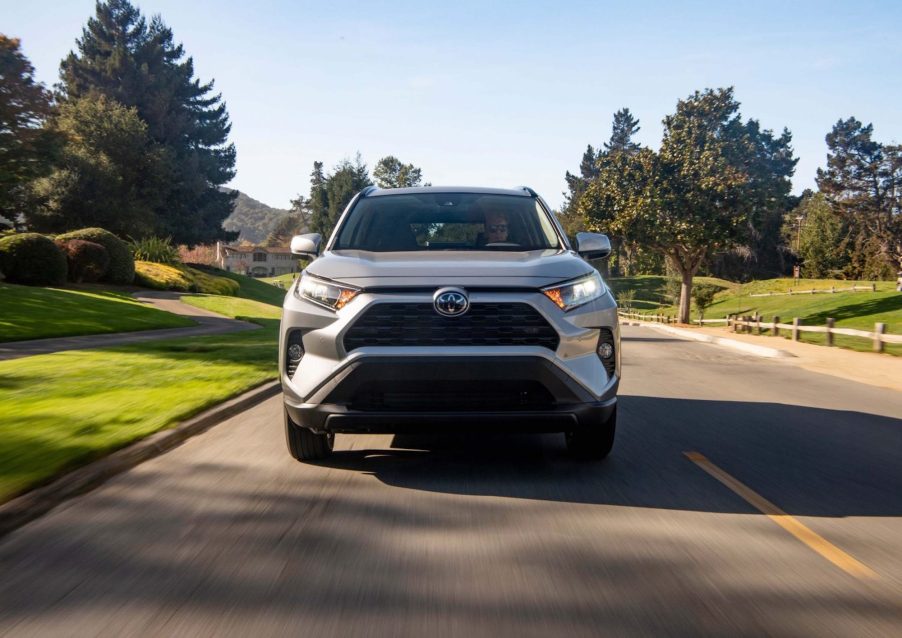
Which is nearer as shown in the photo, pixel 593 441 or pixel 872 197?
pixel 593 441

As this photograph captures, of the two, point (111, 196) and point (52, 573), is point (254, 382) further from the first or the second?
point (111, 196)

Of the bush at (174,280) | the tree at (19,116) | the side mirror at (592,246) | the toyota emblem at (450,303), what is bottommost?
the bush at (174,280)

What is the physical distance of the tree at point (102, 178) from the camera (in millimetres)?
41625

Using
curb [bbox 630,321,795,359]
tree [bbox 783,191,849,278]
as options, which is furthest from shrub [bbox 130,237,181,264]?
tree [bbox 783,191,849,278]

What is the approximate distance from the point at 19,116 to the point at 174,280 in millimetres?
16044

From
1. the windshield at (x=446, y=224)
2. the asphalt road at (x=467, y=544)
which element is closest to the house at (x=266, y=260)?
the windshield at (x=446, y=224)

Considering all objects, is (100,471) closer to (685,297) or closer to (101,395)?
(101,395)

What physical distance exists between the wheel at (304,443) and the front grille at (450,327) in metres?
1.02

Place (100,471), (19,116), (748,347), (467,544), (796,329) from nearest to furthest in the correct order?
(467,544)
(100,471)
(19,116)
(748,347)
(796,329)

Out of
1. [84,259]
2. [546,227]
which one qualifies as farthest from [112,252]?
[546,227]

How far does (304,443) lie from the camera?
607 cm

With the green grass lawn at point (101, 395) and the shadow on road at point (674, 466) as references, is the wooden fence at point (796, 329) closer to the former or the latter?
the shadow on road at point (674, 466)

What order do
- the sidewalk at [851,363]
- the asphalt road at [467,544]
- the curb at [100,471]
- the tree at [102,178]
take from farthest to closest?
the tree at [102,178] < the sidewalk at [851,363] < the curb at [100,471] < the asphalt road at [467,544]

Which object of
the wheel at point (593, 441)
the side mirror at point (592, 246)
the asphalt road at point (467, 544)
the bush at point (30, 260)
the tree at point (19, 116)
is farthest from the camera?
the bush at point (30, 260)
